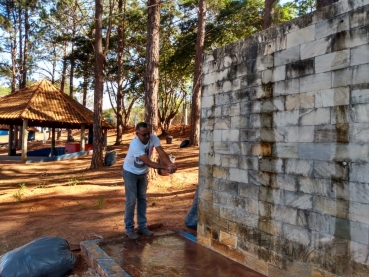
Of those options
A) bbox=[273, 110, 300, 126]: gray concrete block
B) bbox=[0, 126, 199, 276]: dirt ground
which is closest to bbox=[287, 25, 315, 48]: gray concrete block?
bbox=[273, 110, 300, 126]: gray concrete block

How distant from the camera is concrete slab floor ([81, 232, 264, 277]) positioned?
12.4 feet

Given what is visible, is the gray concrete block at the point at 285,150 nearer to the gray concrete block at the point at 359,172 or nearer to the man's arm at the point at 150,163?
the gray concrete block at the point at 359,172

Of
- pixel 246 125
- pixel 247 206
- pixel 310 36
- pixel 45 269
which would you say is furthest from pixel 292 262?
pixel 45 269

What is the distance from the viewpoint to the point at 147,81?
29.3ft

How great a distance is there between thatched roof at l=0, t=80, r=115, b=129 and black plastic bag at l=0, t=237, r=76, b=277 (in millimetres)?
12441

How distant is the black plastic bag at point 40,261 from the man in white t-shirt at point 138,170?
1024 millimetres

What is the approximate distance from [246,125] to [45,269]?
2.86 metres

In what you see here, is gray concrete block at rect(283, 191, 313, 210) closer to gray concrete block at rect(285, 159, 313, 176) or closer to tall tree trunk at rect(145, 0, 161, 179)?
gray concrete block at rect(285, 159, 313, 176)

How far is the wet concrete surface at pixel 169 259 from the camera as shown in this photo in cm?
379

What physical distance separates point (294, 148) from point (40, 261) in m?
3.10

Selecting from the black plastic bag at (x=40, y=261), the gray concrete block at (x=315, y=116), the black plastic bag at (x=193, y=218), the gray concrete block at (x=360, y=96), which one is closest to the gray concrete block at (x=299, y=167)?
the gray concrete block at (x=315, y=116)

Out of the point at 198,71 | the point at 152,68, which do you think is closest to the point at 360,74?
the point at 152,68

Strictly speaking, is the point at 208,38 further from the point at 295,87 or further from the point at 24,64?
the point at 295,87

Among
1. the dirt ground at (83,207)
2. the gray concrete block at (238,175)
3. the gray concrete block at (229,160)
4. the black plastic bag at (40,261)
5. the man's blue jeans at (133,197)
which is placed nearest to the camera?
the black plastic bag at (40,261)
